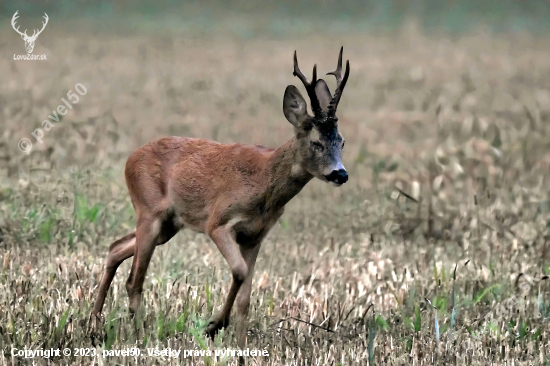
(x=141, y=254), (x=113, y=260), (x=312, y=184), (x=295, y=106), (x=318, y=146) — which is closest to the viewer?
(x=318, y=146)

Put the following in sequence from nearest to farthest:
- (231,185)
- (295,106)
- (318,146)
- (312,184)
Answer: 1. (318,146)
2. (295,106)
3. (231,185)
4. (312,184)

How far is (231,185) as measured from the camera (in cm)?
742

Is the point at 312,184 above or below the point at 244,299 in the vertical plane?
above

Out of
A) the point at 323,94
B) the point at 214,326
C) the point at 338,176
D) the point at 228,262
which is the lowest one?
the point at 214,326

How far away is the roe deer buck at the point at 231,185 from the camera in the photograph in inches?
270

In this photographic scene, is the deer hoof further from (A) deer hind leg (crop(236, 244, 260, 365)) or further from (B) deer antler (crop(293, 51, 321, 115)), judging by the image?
(B) deer antler (crop(293, 51, 321, 115))

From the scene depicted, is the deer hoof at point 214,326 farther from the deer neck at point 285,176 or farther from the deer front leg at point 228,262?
the deer neck at point 285,176

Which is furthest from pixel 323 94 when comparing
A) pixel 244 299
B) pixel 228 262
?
pixel 244 299

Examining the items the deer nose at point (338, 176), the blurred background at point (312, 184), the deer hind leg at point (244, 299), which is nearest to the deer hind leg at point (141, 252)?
the blurred background at point (312, 184)

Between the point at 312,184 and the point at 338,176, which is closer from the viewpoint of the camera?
the point at 338,176

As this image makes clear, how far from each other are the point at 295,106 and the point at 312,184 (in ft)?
19.0

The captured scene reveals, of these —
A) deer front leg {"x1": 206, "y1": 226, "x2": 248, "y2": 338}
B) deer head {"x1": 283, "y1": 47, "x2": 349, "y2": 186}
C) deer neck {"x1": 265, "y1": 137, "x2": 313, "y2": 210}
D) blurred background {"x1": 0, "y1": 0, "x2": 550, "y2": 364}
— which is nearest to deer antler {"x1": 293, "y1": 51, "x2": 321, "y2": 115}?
deer head {"x1": 283, "y1": 47, "x2": 349, "y2": 186}

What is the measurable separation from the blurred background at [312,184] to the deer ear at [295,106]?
59.8 inches

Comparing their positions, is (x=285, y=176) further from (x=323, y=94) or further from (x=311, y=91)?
(x=311, y=91)
